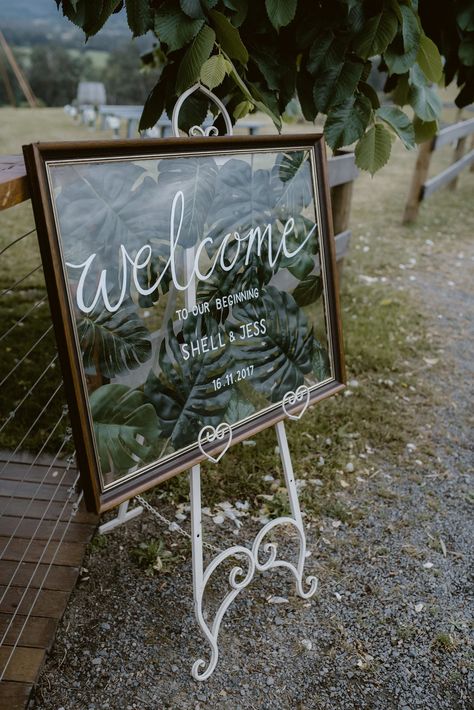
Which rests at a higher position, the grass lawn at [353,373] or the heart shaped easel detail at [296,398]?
the heart shaped easel detail at [296,398]

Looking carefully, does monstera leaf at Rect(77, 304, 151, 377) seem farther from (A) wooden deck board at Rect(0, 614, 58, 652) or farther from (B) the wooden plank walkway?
(A) wooden deck board at Rect(0, 614, 58, 652)

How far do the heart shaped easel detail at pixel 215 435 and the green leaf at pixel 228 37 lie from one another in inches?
40.1

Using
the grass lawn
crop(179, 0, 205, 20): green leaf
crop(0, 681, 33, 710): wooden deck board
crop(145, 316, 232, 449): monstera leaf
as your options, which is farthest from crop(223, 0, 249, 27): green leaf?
crop(0, 681, 33, 710): wooden deck board

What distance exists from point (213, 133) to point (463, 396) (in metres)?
2.46

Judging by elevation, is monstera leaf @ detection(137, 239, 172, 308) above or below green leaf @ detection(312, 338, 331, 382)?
above

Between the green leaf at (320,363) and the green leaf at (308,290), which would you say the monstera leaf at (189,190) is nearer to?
the green leaf at (308,290)

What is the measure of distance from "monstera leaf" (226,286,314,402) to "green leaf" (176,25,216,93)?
2.00ft

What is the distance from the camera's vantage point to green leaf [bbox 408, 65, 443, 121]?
196 cm

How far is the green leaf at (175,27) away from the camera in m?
1.57

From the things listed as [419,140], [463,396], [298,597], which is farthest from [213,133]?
[463,396]

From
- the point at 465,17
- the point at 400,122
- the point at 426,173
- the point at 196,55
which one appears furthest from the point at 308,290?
the point at 426,173

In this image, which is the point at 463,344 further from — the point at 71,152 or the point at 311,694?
the point at 71,152

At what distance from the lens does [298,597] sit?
2145 mm

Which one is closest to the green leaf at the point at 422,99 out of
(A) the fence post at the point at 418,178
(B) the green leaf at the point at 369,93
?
(B) the green leaf at the point at 369,93
